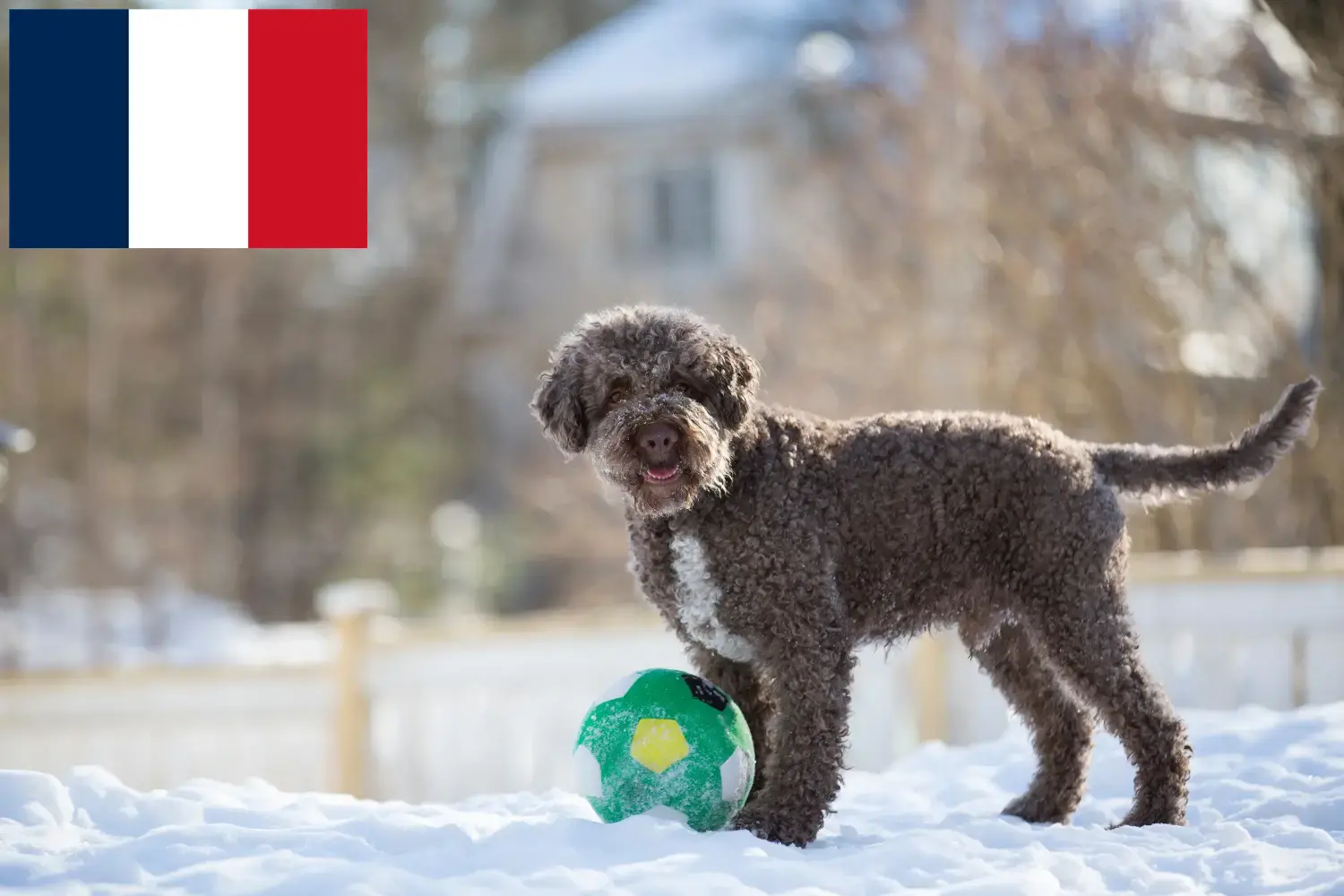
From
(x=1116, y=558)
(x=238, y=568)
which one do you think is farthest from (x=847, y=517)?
(x=238, y=568)

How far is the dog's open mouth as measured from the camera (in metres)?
3.47

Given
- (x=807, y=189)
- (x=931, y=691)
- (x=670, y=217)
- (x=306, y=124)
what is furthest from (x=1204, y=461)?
(x=670, y=217)

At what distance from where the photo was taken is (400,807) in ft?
13.7

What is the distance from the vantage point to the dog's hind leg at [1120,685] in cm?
374

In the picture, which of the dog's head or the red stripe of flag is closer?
the dog's head

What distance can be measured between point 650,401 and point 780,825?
3.78 feet

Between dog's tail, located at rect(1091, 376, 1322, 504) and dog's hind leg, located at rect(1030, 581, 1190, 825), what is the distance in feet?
1.22

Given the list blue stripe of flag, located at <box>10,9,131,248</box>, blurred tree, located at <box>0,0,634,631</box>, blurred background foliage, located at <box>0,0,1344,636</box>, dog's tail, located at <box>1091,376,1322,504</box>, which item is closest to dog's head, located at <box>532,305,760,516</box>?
dog's tail, located at <box>1091,376,1322,504</box>

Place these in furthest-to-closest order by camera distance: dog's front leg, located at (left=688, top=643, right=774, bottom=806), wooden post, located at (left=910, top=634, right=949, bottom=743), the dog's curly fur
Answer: wooden post, located at (left=910, top=634, right=949, bottom=743)
dog's front leg, located at (left=688, top=643, right=774, bottom=806)
the dog's curly fur

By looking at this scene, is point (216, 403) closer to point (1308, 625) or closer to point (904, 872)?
point (1308, 625)

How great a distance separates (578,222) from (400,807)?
13770 millimetres

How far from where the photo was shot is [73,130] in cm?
644

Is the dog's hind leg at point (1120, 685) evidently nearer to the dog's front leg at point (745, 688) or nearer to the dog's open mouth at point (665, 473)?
the dog's front leg at point (745, 688)

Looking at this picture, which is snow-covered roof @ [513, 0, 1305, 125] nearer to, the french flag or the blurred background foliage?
the blurred background foliage
